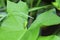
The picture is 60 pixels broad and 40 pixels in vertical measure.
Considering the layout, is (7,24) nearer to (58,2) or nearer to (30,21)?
(30,21)

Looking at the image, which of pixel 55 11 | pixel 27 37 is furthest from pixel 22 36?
pixel 55 11

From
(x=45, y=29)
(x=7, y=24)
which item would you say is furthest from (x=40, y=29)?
(x=7, y=24)

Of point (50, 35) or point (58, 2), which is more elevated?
point (58, 2)

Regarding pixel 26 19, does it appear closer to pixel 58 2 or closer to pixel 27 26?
pixel 27 26

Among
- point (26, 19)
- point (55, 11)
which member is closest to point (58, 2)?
point (55, 11)

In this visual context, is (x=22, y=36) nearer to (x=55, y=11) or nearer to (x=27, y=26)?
(x=27, y=26)

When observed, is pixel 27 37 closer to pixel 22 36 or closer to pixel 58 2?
pixel 22 36

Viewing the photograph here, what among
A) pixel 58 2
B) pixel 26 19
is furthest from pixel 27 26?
pixel 58 2
